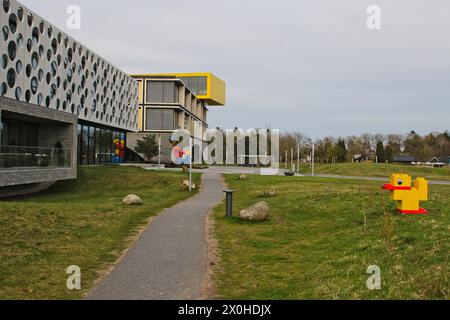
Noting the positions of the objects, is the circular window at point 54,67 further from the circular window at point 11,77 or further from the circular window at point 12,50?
the circular window at point 11,77

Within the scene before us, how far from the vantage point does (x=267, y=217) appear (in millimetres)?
16703

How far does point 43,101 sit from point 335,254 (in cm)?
3274

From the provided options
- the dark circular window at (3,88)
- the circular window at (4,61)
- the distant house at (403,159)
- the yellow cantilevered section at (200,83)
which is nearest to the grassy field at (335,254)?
the dark circular window at (3,88)

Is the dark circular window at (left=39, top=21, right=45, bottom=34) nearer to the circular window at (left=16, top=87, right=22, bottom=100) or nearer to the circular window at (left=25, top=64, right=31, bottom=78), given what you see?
the circular window at (left=25, top=64, right=31, bottom=78)

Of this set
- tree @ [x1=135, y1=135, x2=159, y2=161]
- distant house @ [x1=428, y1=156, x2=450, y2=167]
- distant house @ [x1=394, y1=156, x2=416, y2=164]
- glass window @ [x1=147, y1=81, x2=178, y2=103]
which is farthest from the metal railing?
distant house @ [x1=394, y1=156, x2=416, y2=164]

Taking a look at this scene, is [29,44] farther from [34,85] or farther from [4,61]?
[4,61]

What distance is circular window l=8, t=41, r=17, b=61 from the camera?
30.8 meters

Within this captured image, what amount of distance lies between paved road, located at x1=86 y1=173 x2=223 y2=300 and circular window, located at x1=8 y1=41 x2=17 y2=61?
21543mm

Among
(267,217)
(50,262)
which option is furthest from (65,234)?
(267,217)

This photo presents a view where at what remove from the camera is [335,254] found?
10.4 metres

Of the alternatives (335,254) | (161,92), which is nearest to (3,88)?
(335,254)

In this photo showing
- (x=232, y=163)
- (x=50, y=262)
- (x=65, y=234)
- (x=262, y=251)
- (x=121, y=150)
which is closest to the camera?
(x=50, y=262)

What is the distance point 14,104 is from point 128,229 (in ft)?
59.6
